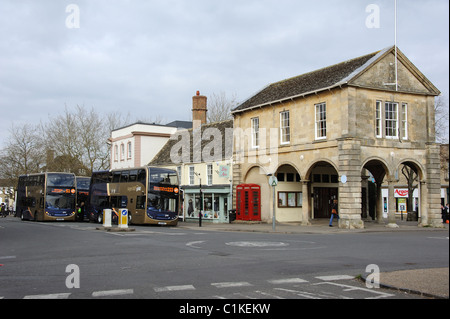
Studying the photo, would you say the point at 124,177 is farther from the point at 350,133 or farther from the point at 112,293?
the point at 112,293

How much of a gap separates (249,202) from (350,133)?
10.3m

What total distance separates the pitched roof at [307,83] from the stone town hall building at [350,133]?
117 mm

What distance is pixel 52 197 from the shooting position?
38344 mm

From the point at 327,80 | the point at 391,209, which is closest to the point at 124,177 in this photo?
the point at 327,80

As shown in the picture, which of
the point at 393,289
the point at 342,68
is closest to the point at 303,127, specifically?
the point at 342,68

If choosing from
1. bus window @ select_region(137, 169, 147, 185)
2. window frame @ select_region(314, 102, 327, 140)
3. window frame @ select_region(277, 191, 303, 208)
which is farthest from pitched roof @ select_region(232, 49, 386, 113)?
bus window @ select_region(137, 169, 147, 185)

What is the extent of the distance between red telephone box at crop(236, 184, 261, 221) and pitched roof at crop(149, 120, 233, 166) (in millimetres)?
3705

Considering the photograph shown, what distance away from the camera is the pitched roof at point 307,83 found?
29266mm

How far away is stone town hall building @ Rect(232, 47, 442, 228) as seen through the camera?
27.7 metres

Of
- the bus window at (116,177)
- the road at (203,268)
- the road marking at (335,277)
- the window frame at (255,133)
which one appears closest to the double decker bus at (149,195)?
the bus window at (116,177)

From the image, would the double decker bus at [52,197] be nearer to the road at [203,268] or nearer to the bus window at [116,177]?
the bus window at [116,177]

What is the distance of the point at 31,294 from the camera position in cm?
834

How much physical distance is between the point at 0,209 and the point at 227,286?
58.5m
